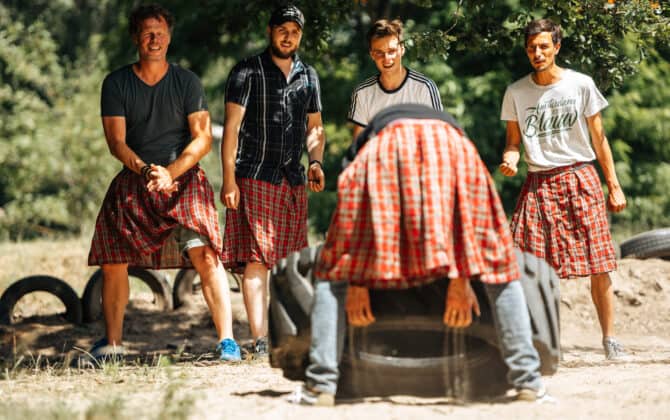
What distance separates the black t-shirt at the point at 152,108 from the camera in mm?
5410

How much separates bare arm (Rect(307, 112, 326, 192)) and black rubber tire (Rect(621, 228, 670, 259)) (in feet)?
13.4

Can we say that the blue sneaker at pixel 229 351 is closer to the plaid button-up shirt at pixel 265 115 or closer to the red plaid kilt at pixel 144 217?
the red plaid kilt at pixel 144 217

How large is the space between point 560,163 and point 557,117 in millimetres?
273

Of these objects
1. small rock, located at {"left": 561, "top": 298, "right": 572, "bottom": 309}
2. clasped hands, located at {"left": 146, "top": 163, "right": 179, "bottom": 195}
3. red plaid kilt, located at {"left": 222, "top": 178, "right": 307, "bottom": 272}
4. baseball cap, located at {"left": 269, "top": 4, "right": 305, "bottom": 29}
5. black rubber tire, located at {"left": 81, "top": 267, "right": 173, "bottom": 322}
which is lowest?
small rock, located at {"left": 561, "top": 298, "right": 572, "bottom": 309}

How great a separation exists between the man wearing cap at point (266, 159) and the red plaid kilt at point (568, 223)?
4.28 feet

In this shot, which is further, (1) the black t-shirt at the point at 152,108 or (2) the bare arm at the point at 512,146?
(1) the black t-shirt at the point at 152,108

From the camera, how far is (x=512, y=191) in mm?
13219

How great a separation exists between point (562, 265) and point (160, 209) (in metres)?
2.44

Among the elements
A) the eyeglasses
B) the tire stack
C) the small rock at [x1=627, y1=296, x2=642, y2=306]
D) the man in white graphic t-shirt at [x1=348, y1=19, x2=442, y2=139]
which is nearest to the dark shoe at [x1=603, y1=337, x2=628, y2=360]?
the man in white graphic t-shirt at [x1=348, y1=19, x2=442, y2=139]

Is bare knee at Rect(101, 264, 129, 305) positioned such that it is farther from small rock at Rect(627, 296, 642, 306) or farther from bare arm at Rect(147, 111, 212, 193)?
small rock at Rect(627, 296, 642, 306)

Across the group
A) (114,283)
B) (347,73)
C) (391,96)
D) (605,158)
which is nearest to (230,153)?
(391,96)

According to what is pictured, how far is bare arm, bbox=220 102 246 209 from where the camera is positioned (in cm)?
530

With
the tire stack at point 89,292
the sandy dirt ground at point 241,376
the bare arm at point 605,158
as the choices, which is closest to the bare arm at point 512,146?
the bare arm at point 605,158

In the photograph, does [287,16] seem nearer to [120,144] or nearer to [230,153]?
[230,153]
